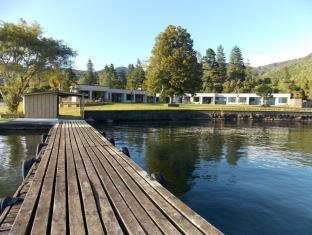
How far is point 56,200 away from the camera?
549cm

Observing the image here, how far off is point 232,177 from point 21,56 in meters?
33.1

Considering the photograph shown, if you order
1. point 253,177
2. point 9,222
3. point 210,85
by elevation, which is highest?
point 210,85

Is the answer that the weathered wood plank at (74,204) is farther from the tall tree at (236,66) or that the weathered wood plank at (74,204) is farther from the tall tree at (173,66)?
the tall tree at (236,66)

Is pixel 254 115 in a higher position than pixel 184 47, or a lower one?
lower

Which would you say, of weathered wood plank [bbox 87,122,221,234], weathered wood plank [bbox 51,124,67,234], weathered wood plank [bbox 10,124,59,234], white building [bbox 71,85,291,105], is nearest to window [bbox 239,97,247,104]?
white building [bbox 71,85,291,105]

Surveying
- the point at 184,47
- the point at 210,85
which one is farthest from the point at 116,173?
the point at 210,85

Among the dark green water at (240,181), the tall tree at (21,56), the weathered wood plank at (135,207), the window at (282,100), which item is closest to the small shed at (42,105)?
the tall tree at (21,56)

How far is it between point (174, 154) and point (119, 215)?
14726 millimetres

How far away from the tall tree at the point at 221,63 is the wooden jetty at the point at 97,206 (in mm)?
108054

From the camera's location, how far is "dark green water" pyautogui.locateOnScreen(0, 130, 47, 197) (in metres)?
12.1

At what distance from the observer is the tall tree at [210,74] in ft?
346

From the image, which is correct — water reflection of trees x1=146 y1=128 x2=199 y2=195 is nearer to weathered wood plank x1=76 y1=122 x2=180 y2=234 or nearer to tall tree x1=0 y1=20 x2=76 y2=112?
weathered wood plank x1=76 y1=122 x2=180 y2=234

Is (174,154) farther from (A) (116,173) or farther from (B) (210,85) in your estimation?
(B) (210,85)

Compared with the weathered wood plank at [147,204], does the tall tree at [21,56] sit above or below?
above
